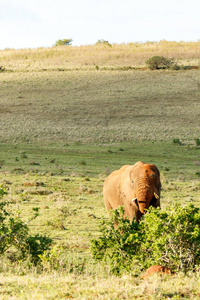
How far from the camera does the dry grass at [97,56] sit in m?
76.6

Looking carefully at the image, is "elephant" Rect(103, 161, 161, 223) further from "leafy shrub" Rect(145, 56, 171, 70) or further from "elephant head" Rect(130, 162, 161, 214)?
"leafy shrub" Rect(145, 56, 171, 70)

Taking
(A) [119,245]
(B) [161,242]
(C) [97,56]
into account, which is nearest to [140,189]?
(A) [119,245]

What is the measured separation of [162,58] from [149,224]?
6721 centimetres

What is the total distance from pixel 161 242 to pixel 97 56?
73761 mm

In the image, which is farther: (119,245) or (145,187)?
(145,187)

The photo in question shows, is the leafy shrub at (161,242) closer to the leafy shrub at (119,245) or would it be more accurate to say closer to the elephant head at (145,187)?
the leafy shrub at (119,245)

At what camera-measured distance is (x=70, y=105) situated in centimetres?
5866

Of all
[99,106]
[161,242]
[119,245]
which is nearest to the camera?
[161,242]

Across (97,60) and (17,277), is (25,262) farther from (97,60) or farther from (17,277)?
(97,60)

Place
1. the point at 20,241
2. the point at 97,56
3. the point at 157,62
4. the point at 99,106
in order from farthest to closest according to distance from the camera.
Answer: the point at 97,56
the point at 157,62
the point at 99,106
the point at 20,241

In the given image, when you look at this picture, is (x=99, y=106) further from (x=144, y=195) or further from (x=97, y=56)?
Answer: (x=144, y=195)

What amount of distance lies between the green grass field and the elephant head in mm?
1218

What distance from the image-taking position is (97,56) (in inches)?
3127

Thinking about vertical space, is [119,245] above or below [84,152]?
above
